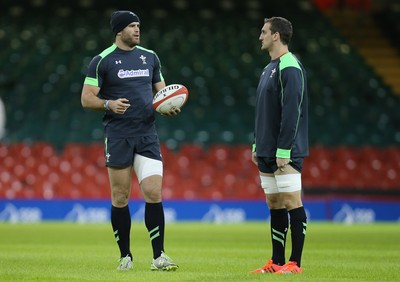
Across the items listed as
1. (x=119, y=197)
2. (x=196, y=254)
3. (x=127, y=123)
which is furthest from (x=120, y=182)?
(x=196, y=254)

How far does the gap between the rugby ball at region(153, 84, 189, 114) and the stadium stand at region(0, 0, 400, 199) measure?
1398 centimetres

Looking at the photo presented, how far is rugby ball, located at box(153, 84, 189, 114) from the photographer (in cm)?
878

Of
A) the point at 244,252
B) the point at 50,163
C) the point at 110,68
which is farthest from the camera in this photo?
the point at 50,163

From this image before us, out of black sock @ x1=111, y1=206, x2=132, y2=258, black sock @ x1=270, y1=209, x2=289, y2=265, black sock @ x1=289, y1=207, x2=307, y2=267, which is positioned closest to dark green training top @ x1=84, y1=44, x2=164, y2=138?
black sock @ x1=111, y1=206, x2=132, y2=258

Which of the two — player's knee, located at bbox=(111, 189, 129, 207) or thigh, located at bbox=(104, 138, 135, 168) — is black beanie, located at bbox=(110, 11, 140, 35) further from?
player's knee, located at bbox=(111, 189, 129, 207)

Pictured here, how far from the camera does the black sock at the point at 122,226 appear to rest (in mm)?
8945

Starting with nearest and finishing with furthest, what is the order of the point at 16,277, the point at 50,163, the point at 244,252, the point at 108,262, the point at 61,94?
the point at 16,277
the point at 108,262
the point at 244,252
the point at 50,163
the point at 61,94

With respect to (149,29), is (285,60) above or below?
below

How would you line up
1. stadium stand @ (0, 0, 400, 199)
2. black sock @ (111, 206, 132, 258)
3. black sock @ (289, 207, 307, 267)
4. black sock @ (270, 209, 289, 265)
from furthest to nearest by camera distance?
stadium stand @ (0, 0, 400, 199), black sock @ (111, 206, 132, 258), black sock @ (270, 209, 289, 265), black sock @ (289, 207, 307, 267)

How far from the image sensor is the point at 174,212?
22.1m

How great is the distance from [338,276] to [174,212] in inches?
546

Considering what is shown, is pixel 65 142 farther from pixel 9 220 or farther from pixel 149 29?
pixel 149 29

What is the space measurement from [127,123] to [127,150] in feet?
0.86

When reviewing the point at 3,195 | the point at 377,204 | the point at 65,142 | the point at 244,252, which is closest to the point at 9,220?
the point at 3,195
